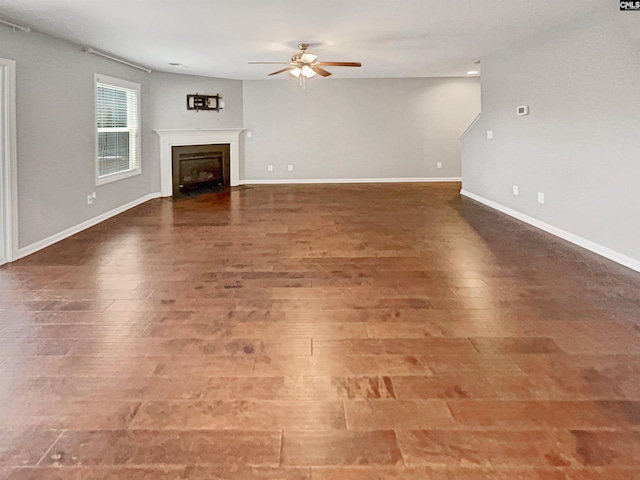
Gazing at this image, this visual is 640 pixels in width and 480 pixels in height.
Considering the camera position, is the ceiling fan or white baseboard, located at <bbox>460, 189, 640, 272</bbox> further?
the ceiling fan

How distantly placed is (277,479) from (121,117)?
7.18 meters

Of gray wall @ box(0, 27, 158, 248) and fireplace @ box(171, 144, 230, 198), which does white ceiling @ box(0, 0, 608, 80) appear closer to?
gray wall @ box(0, 27, 158, 248)

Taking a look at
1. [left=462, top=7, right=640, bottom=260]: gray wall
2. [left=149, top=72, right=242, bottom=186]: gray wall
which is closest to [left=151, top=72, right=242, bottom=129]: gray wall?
[left=149, top=72, right=242, bottom=186]: gray wall

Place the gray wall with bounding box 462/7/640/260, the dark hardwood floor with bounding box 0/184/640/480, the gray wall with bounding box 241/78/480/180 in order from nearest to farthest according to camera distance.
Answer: the dark hardwood floor with bounding box 0/184/640/480 < the gray wall with bounding box 462/7/640/260 < the gray wall with bounding box 241/78/480/180

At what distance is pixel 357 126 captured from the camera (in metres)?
10.9

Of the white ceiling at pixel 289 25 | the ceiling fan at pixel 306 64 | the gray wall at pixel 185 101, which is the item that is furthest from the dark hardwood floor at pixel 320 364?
the gray wall at pixel 185 101

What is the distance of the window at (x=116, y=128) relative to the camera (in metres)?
6.90

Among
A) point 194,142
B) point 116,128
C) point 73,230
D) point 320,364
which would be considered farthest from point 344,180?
point 320,364

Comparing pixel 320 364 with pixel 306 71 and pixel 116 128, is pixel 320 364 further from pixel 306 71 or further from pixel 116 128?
pixel 116 128

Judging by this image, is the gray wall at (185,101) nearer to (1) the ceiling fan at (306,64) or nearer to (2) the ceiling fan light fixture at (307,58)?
(1) the ceiling fan at (306,64)

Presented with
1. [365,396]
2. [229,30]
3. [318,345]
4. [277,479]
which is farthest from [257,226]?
[277,479]

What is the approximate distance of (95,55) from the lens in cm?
648

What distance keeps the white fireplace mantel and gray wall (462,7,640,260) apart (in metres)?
5.26

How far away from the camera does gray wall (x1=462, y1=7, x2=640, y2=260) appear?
4.32 metres
